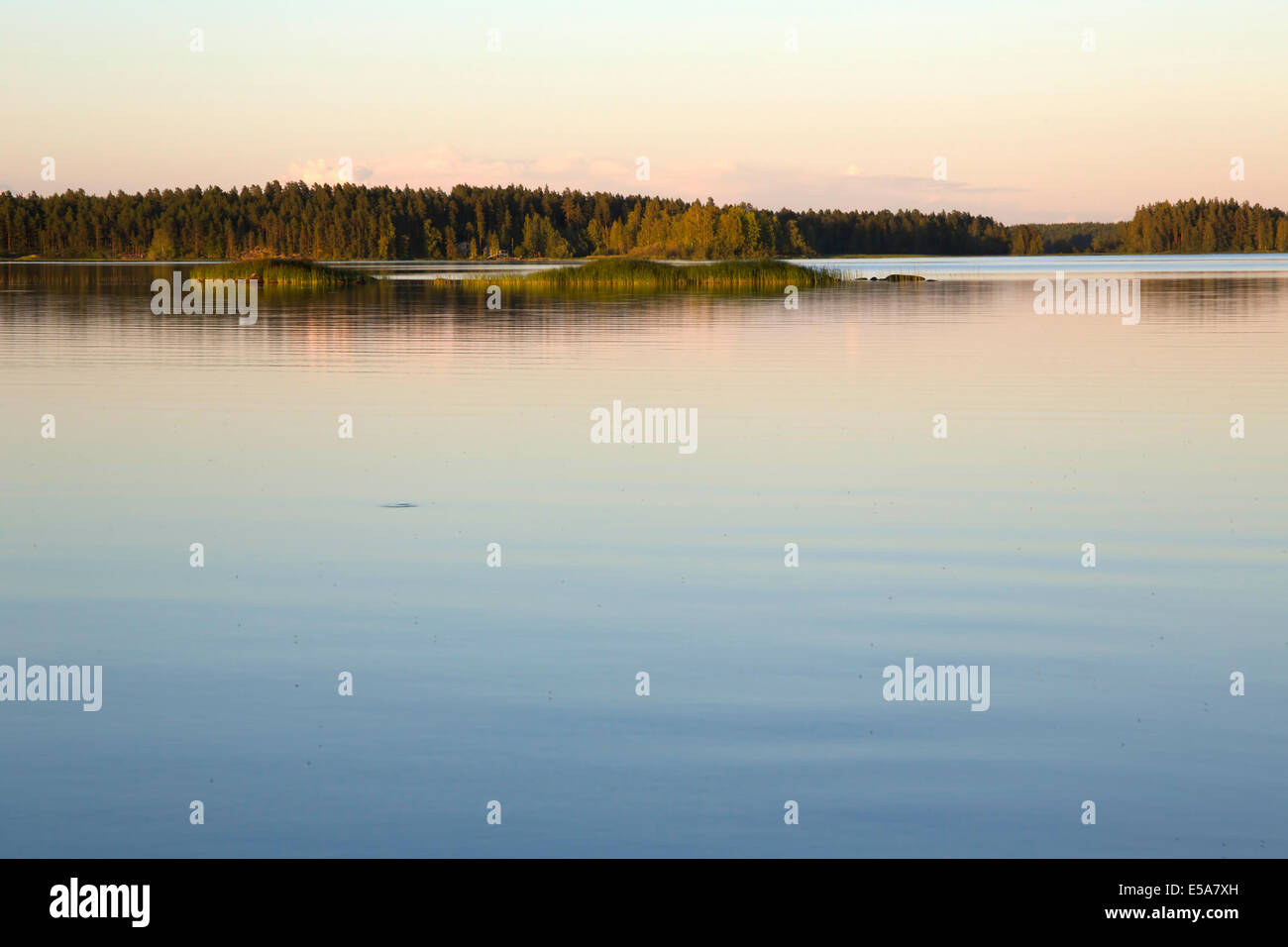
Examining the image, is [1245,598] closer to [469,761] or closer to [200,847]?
[469,761]

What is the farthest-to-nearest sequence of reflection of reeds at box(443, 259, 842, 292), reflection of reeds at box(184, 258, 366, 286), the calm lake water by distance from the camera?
reflection of reeds at box(184, 258, 366, 286)
reflection of reeds at box(443, 259, 842, 292)
the calm lake water

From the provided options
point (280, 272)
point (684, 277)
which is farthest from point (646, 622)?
point (280, 272)

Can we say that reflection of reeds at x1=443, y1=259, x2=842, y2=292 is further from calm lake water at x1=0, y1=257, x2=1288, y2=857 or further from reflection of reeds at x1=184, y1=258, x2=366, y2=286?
calm lake water at x1=0, y1=257, x2=1288, y2=857

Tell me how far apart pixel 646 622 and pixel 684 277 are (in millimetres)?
98290

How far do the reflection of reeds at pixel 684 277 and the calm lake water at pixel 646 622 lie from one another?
7522 cm

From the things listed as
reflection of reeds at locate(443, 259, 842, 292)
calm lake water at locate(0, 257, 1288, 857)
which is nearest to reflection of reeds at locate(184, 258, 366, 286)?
reflection of reeds at locate(443, 259, 842, 292)

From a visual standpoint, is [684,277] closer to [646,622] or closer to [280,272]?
[280,272]

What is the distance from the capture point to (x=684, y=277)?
11088cm

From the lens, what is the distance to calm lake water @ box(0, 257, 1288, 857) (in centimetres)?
946

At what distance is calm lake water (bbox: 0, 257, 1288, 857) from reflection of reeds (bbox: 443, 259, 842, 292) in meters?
75.2

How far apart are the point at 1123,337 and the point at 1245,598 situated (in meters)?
37.7

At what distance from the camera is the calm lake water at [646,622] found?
9.46 m

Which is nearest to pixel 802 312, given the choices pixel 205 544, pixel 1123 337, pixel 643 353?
pixel 1123 337

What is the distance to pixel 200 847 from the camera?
8.95m
